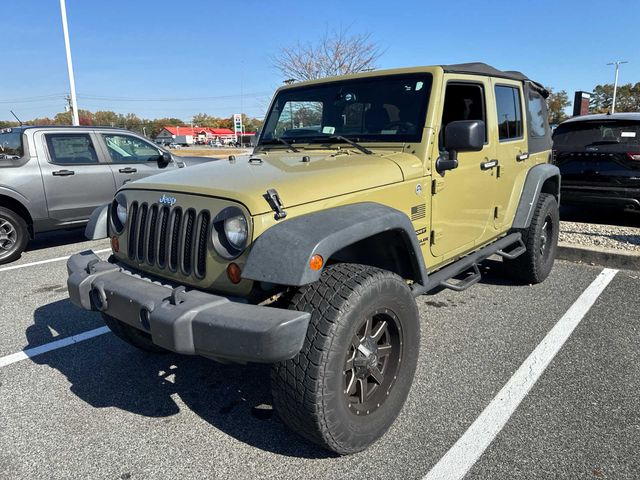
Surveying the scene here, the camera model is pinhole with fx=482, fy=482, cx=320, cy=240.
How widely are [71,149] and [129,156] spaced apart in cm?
85

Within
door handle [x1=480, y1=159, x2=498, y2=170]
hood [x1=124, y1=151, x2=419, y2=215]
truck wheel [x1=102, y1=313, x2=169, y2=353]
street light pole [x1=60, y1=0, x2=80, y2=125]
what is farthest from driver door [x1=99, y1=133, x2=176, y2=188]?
street light pole [x1=60, y1=0, x2=80, y2=125]

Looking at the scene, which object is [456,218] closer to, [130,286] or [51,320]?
[130,286]

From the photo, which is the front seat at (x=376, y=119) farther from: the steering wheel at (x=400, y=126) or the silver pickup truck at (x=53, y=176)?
the silver pickup truck at (x=53, y=176)

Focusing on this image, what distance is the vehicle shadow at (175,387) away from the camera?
264 cm

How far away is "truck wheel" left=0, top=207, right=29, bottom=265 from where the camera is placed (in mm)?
6266

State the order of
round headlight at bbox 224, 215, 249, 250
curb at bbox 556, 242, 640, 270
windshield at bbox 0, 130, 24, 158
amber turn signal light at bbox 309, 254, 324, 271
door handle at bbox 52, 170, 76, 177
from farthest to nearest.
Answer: door handle at bbox 52, 170, 76, 177, windshield at bbox 0, 130, 24, 158, curb at bbox 556, 242, 640, 270, round headlight at bbox 224, 215, 249, 250, amber turn signal light at bbox 309, 254, 324, 271

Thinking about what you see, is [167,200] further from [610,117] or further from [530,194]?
[610,117]

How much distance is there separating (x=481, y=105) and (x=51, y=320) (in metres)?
4.04

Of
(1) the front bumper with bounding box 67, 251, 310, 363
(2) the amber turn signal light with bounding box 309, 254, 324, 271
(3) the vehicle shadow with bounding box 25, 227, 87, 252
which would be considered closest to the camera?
(1) the front bumper with bounding box 67, 251, 310, 363

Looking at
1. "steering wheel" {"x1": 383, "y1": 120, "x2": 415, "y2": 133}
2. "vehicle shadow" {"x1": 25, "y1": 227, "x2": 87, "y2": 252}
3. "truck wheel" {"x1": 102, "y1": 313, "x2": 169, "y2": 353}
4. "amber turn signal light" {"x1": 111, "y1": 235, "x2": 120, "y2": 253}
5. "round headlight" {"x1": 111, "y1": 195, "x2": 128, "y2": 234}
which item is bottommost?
"vehicle shadow" {"x1": 25, "y1": 227, "x2": 87, "y2": 252}

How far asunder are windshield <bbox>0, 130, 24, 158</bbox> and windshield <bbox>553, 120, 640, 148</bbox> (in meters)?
7.77

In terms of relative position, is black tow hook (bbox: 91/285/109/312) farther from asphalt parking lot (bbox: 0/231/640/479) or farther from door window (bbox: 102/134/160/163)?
door window (bbox: 102/134/160/163)

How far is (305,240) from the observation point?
2.12 metres

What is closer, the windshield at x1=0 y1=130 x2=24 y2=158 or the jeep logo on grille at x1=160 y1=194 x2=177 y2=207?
the jeep logo on grille at x1=160 y1=194 x2=177 y2=207
